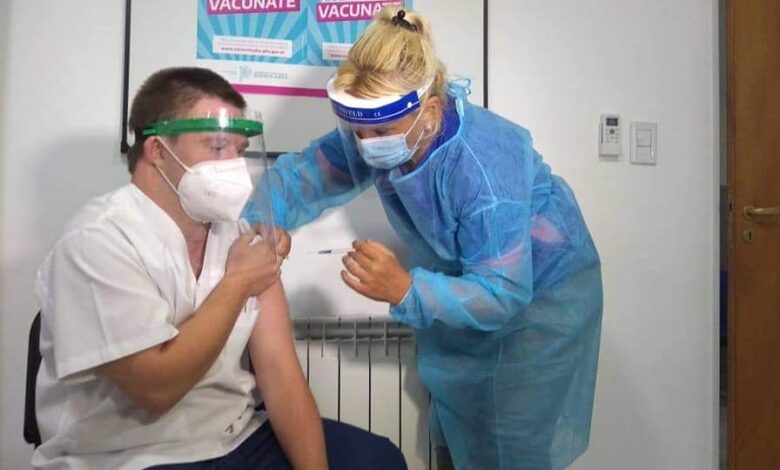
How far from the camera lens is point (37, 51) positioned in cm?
145

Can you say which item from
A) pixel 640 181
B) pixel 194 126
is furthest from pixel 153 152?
pixel 640 181

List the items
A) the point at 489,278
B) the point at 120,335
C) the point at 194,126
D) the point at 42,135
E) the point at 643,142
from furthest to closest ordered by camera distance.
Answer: the point at 643,142
the point at 42,135
the point at 489,278
the point at 194,126
the point at 120,335

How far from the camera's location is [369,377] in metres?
1.54

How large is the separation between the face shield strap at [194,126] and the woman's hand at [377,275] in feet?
1.04

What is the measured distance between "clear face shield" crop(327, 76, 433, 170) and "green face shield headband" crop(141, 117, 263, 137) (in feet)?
0.65

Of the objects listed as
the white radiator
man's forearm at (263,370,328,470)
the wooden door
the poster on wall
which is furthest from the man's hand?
the wooden door

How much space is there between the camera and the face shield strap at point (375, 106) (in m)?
1.06

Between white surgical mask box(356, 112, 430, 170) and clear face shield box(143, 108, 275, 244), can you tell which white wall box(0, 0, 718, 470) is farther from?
clear face shield box(143, 108, 275, 244)

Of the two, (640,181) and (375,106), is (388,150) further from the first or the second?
(640,181)

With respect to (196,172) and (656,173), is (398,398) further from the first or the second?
(656,173)

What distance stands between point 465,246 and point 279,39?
790 mm

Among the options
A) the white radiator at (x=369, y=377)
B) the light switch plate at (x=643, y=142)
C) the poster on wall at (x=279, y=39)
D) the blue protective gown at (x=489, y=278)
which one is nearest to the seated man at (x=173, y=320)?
the blue protective gown at (x=489, y=278)

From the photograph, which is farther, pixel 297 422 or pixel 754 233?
pixel 754 233

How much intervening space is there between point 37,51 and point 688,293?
1.95 m
